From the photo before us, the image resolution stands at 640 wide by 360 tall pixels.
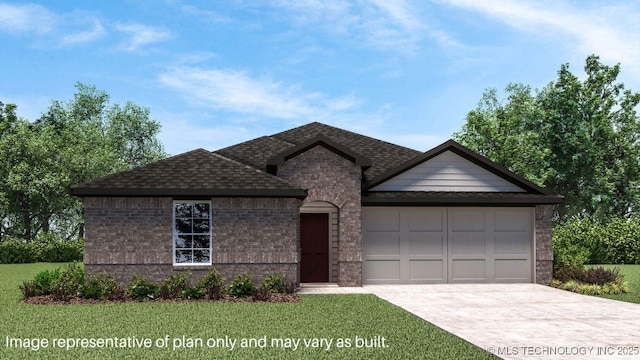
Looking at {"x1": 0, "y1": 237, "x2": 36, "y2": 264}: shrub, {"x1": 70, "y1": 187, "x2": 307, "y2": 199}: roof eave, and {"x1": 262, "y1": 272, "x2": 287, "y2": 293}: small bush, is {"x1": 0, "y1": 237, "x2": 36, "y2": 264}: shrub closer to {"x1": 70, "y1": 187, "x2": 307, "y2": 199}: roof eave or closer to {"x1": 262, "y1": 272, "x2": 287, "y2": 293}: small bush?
{"x1": 70, "y1": 187, "x2": 307, "y2": 199}: roof eave

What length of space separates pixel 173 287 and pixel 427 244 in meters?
8.47

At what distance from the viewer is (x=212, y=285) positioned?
17922 millimetres

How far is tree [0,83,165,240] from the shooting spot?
42.7 metres

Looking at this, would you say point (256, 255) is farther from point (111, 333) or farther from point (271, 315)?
point (111, 333)

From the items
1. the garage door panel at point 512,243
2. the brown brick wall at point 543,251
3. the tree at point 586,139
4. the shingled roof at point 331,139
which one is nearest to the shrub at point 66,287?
the shingled roof at point 331,139

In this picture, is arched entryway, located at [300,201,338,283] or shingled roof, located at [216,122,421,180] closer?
arched entryway, located at [300,201,338,283]

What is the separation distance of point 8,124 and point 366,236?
3445 cm

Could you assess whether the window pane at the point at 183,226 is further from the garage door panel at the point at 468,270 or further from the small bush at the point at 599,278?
the small bush at the point at 599,278

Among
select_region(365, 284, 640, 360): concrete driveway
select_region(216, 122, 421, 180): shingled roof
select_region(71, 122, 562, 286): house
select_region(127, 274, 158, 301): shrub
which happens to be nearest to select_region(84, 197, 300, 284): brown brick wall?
select_region(71, 122, 562, 286): house

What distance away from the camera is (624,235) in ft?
121

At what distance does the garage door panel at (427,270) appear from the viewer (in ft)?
71.7

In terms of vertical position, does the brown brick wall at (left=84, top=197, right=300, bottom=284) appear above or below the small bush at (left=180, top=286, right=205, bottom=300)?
above

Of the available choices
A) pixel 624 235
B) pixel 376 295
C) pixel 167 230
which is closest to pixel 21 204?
pixel 167 230

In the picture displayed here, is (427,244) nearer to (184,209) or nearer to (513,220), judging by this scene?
(513,220)
